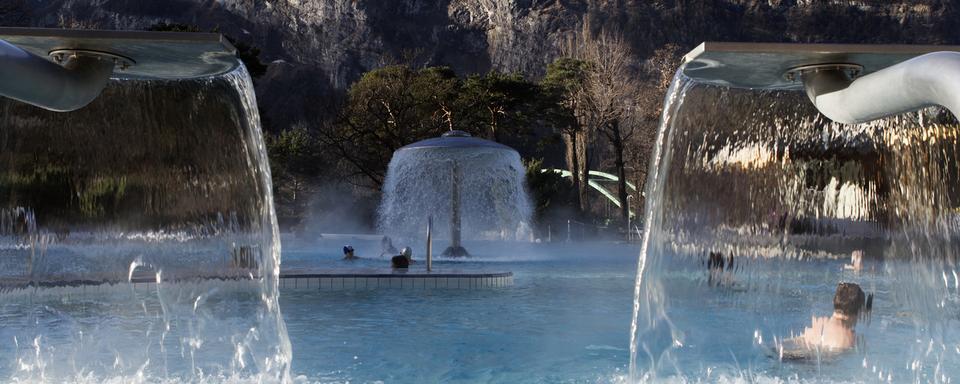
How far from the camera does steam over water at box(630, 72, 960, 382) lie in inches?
177

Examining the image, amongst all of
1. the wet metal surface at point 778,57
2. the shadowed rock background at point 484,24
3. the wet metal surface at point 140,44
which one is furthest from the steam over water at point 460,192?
the shadowed rock background at point 484,24

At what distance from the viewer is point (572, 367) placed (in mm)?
5281

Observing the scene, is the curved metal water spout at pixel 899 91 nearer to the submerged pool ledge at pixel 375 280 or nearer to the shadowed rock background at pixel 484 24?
the submerged pool ledge at pixel 375 280

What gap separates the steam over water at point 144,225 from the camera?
16.0 ft

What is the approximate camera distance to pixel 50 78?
6.55ft

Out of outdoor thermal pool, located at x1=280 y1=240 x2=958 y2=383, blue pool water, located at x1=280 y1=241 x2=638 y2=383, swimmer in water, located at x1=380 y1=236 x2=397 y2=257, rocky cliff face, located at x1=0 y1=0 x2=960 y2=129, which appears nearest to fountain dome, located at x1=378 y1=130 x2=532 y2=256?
swimmer in water, located at x1=380 y1=236 x2=397 y2=257

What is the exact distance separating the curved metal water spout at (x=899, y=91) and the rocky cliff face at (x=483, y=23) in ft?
217

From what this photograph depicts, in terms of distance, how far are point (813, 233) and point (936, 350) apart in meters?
6.44

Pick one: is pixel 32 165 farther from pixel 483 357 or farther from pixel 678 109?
pixel 678 109

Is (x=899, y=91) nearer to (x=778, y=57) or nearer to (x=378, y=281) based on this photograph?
(x=778, y=57)

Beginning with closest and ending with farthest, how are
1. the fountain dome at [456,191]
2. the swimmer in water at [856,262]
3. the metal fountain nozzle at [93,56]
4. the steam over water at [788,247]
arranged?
the metal fountain nozzle at [93,56]
the steam over water at [788,247]
the swimmer in water at [856,262]
the fountain dome at [456,191]

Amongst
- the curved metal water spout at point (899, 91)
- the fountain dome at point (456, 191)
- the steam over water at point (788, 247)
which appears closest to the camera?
the curved metal water spout at point (899, 91)

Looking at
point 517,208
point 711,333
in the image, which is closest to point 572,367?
point 711,333

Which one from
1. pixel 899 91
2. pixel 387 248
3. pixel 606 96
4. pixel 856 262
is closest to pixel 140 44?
pixel 899 91
